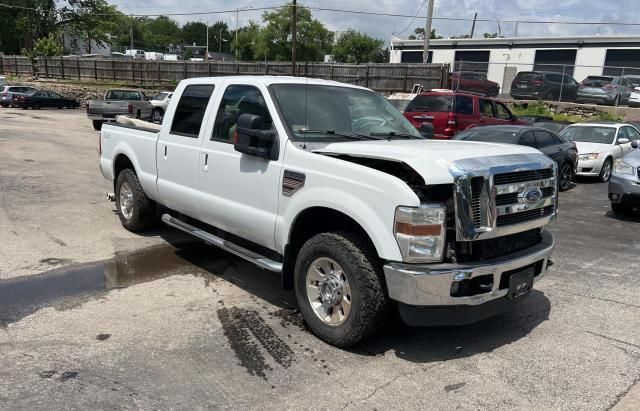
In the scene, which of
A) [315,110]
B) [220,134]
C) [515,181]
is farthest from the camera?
[220,134]

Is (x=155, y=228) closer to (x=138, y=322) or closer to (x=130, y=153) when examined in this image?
(x=130, y=153)

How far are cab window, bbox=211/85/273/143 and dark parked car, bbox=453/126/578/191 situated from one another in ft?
21.7

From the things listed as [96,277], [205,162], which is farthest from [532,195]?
[96,277]

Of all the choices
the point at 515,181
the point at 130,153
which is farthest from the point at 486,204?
the point at 130,153

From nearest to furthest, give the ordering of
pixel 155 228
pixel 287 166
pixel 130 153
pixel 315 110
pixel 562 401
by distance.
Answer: pixel 562 401 < pixel 287 166 < pixel 315 110 < pixel 130 153 < pixel 155 228

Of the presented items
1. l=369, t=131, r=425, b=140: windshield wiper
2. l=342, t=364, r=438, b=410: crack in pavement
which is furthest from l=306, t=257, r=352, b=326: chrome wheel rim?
l=369, t=131, r=425, b=140: windshield wiper

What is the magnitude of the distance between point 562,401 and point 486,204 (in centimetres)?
134

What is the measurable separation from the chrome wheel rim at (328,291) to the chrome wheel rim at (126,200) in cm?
361

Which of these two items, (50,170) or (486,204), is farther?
(50,170)

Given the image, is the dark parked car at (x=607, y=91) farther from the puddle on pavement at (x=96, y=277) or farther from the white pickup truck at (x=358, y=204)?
the puddle on pavement at (x=96, y=277)

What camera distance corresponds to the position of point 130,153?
6.62 m

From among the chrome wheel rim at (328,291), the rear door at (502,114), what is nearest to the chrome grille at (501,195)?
the chrome wheel rim at (328,291)

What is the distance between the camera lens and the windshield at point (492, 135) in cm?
1042

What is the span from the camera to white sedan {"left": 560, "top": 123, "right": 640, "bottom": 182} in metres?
13.3
